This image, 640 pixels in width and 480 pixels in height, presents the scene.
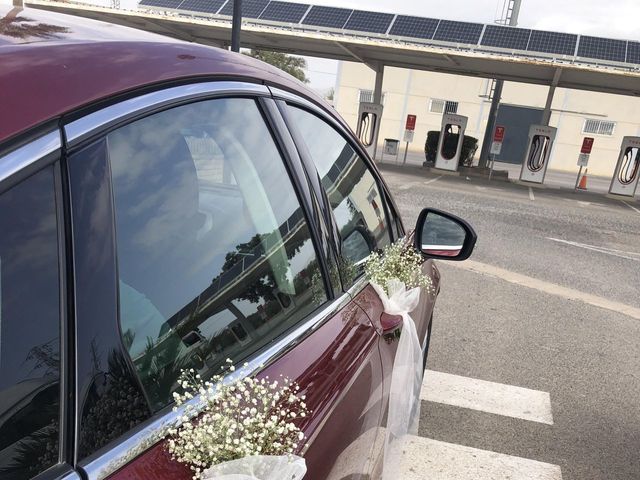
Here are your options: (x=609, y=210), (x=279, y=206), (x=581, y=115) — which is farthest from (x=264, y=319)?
(x=581, y=115)

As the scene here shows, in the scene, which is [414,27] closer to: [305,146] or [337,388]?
[305,146]

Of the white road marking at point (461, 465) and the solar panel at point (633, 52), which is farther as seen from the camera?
the solar panel at point (633, 52)

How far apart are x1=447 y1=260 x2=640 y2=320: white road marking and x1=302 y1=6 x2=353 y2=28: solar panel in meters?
13.8

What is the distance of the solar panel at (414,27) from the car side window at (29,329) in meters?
19.5

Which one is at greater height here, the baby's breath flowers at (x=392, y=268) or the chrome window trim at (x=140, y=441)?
the chrome window trim at (x=140, y=441)

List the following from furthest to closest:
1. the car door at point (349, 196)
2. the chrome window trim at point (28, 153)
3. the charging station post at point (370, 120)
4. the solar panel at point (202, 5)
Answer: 1. the charging station post at point (370, 120)
2. the solar panel at point (202, 5)
3. the car door at point (349, 196)
4. the chrome window trim at point (28, 153)

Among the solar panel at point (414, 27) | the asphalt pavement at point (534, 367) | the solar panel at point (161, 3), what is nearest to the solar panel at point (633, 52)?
the solar panel at point (414, 27)

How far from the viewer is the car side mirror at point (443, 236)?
2684mm

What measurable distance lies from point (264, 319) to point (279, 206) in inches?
13.5

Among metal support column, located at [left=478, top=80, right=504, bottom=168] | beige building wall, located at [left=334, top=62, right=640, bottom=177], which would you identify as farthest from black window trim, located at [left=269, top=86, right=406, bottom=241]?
beige building wall, located at [left=334, top=62, right=640, bottom=177]

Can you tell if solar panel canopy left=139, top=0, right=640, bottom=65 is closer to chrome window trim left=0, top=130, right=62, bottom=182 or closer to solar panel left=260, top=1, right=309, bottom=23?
solar panel left=260, top=1, right=309, bottom=23

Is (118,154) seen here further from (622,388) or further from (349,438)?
(622,388)

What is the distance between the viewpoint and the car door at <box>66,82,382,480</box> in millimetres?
866

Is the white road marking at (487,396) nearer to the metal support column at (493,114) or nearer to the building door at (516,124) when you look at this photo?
the metal support column at (493,114)
